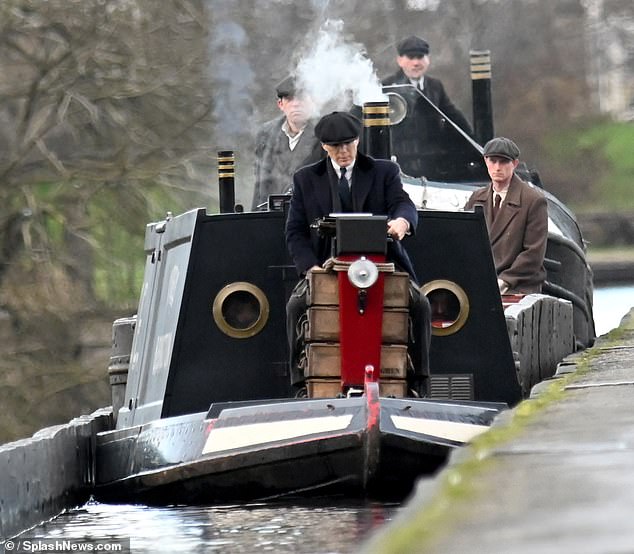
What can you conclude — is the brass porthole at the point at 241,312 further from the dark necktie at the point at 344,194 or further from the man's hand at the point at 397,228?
the man's hand at the point at 397,228

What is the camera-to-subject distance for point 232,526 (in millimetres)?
9125

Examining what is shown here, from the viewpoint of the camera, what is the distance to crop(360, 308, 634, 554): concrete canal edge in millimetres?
4785

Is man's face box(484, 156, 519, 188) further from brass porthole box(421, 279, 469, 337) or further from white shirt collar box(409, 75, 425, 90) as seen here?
white shirt collar box(409, 75, 425, 90)

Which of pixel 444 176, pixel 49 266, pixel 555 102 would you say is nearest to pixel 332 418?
pixel 444 176

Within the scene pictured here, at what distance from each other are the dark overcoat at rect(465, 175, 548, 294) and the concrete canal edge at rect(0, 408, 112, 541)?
319 cm

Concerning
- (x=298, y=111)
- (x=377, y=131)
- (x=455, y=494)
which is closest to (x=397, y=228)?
(x=377, y=131)

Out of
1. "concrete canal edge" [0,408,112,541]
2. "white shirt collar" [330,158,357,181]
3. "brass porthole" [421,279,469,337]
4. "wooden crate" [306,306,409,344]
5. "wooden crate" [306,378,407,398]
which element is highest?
"white shirt collar" [330,158,357,181]

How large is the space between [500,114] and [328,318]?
21.2m

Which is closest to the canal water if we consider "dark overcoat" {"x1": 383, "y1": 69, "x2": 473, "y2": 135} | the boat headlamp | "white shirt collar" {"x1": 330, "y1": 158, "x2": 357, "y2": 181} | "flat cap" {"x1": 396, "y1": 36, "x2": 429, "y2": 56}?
the boat headlamp

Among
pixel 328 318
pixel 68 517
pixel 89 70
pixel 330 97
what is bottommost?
pixel 68 517

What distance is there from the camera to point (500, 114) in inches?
1210

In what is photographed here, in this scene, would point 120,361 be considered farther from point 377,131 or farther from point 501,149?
point 501,149

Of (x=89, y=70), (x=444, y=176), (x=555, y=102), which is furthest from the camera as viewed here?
(x=555, y=102)

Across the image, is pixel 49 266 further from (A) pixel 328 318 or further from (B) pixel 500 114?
(A) pixel 328 318
